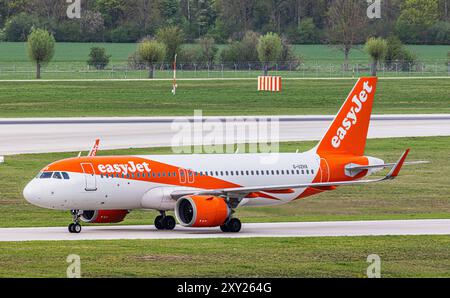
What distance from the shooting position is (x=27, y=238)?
148ft

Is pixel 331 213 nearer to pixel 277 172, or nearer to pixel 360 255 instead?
pixel 277 172

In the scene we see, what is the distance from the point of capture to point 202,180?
4969 cm

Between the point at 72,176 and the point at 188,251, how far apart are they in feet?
26.5

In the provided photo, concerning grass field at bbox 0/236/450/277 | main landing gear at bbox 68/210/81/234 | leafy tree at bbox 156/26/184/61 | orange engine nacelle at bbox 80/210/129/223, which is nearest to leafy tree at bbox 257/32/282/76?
leafy tree at bbox 156/26/184/61

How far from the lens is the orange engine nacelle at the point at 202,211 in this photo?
46.7 m

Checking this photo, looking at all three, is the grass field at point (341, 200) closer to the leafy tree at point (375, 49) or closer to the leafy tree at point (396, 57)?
the leafy tree at point (375, 49)

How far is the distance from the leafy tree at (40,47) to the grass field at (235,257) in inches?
4929

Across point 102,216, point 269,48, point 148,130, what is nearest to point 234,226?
point 102,216

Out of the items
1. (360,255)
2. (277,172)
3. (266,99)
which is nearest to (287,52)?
(266,99)

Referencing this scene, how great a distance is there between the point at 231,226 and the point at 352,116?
9.44m

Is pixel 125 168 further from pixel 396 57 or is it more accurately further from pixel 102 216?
pixel 396 57

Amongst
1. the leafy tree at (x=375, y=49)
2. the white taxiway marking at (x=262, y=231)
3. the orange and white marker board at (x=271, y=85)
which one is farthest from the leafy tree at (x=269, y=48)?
the white taxiway marking at (x=262, y=231)
